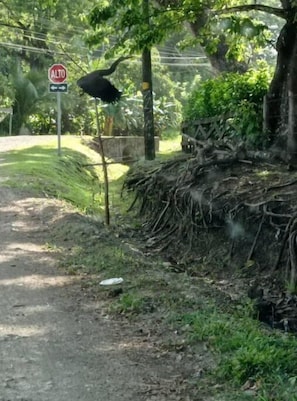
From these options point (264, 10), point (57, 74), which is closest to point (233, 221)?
point (264, 10)

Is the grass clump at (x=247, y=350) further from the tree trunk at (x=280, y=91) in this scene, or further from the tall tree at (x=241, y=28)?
the tree trunk at (x=280, y=91)

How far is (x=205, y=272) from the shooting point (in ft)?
39.2

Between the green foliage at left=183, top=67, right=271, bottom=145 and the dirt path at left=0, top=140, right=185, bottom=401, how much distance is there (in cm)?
705

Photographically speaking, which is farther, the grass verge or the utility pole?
the utility pole

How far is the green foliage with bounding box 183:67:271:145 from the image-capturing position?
50.9ft

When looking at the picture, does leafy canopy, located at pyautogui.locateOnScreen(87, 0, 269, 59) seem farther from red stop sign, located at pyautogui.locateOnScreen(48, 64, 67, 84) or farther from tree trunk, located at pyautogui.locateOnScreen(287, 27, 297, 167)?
red stop sign, located at pyautogui.locateOnScreen(48, 64, 67, 84)

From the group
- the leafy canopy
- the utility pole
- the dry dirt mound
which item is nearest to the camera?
the dry dirt mound

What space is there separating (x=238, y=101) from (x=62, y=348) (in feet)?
36.7

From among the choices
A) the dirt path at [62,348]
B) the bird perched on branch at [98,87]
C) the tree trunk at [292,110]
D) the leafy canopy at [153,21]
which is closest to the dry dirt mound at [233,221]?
the tree trunk at [292,110]

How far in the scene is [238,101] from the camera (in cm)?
1666

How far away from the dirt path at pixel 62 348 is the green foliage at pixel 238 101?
23.1 ft

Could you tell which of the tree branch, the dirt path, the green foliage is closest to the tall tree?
the tree branch

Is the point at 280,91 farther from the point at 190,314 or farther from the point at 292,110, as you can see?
the point at 190,314

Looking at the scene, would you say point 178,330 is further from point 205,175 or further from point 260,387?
point 205,175
